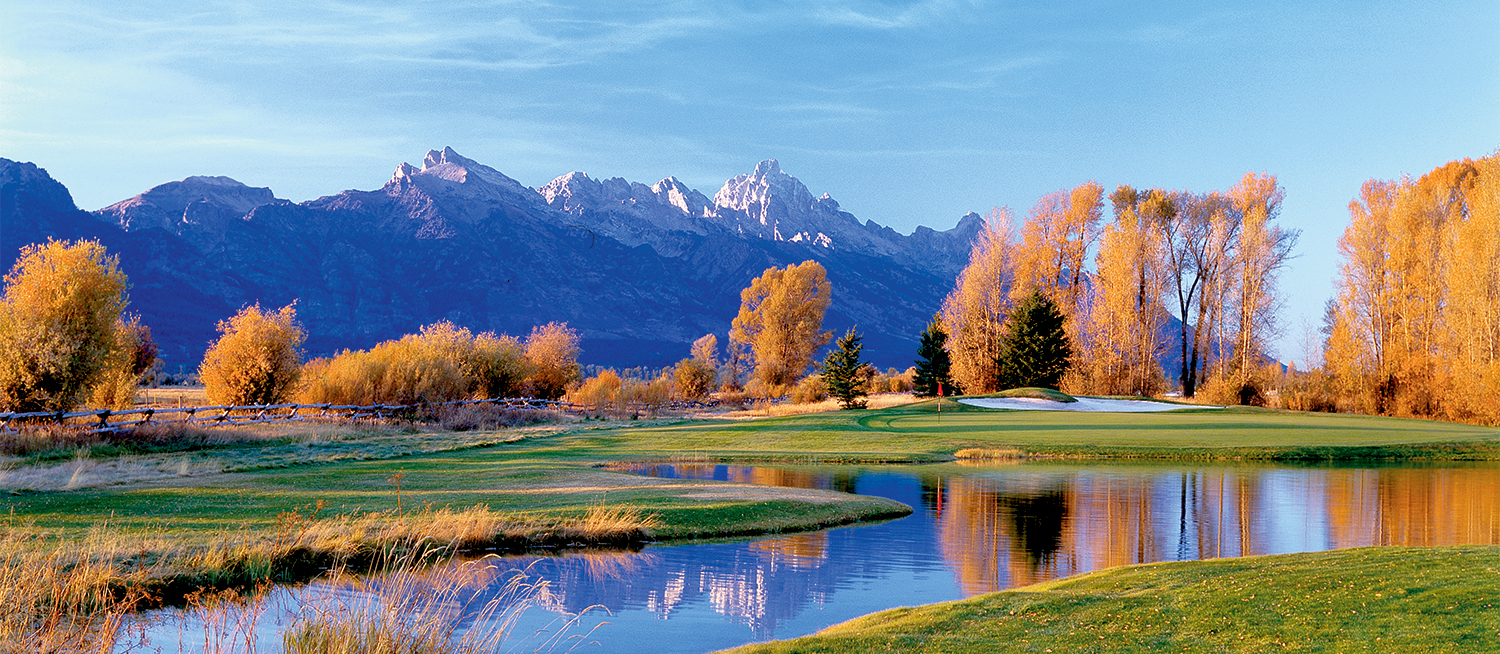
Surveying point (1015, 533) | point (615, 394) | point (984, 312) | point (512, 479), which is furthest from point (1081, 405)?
point (512, 479)

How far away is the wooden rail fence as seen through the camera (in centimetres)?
2458

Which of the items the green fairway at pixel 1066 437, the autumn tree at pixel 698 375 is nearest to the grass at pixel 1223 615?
the green fairway at pixel 1066 437

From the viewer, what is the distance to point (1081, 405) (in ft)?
141

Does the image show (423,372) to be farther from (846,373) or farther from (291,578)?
(291,578)

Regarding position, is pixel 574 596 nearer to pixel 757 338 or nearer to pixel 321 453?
pixel 321 453

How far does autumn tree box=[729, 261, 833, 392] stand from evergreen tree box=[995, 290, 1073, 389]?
18.6 metres

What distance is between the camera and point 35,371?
26453mm

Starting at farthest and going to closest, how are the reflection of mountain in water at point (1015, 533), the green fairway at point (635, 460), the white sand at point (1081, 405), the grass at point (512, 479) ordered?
the white sand at point (1081, 405) → the green fairway at point (635, 460) → the grass at point (512, 479) → the reflection of mountain in water at point (1015, 533)

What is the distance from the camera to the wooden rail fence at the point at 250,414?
24.6 metres

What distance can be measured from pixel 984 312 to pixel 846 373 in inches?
458

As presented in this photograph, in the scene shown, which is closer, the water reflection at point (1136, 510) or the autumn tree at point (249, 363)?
the water reflection at point (1136, 510)

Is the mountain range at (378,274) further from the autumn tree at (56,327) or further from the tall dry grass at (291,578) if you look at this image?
the tall dry grass at (291,578)

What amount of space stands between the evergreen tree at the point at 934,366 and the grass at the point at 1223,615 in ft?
140

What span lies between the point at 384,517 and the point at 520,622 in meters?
4.36
